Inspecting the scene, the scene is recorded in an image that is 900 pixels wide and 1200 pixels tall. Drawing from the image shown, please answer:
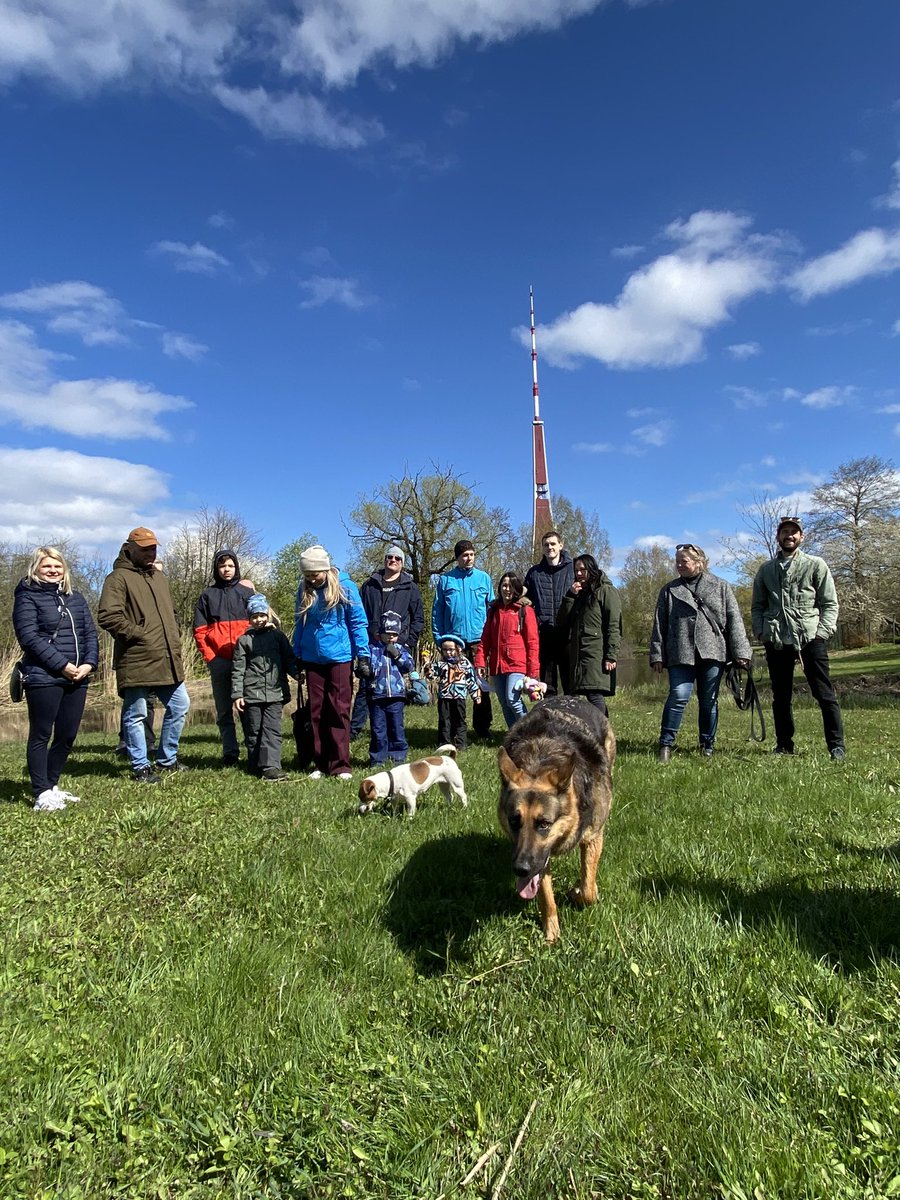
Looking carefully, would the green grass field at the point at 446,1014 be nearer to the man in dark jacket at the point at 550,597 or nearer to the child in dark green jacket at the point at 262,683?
the child in dark green jacket at the point at 262,683

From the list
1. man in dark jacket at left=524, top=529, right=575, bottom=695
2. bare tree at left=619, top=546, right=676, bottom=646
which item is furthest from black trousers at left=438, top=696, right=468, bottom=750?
bare tree at left=619, top=546, right=676, bottom=646

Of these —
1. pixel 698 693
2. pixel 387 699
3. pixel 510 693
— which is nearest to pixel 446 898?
pixel 387 699

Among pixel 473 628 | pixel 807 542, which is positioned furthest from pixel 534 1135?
pixel 807 542

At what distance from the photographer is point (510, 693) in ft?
27.2

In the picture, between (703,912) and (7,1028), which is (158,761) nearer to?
(7,1028)

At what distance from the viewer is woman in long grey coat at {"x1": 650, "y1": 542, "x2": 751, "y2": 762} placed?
7938 millimetres

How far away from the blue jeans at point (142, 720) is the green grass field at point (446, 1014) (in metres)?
2.38

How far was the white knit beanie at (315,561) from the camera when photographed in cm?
743

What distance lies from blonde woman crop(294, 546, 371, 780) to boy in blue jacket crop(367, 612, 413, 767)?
0.47 meters

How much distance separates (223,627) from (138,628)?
1.62 metres

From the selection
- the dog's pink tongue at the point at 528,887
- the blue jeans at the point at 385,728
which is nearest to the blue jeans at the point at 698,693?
the blue jeans at the point at 385,728

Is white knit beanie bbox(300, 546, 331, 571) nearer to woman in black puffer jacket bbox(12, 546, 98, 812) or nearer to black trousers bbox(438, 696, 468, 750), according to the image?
woman in black puffer jacket bbox(12, 546, 98, 812)

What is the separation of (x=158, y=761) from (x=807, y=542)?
43529 mm

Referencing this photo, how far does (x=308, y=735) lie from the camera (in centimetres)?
818
